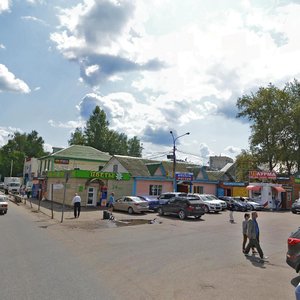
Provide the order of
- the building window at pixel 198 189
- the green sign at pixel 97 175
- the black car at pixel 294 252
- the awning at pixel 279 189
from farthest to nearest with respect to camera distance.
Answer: the building window at pixel 198 189 < the awning at pixel 279 189 < the green sign at pixel 97 175 < the black car at pixel 294 252

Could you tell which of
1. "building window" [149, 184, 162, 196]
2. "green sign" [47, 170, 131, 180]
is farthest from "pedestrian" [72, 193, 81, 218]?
"building window" [149, 184, 162, 196]

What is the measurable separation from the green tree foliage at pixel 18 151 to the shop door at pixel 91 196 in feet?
212

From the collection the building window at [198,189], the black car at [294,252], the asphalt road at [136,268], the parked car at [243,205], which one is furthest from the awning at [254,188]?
the black car at [294,252]

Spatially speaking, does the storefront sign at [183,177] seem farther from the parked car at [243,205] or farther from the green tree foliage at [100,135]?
the green tree foliage at [100,135]

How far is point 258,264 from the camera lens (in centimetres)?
1068

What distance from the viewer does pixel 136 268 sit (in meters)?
9.44

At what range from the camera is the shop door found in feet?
111

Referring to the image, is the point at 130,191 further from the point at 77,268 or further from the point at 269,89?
the point at 269,89

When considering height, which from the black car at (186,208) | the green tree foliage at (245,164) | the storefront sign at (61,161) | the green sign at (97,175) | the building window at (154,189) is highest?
the green tree foliage at (245,164)

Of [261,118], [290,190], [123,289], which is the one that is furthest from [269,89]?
[123,289]

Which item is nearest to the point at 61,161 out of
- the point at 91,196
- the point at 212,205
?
the point at 91,196

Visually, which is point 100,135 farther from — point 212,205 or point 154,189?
point 212,205

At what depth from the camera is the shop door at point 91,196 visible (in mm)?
33875

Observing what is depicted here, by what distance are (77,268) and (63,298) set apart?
8.49 feet
